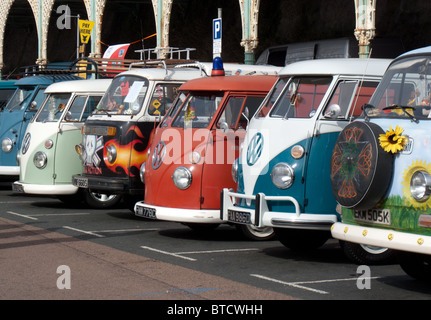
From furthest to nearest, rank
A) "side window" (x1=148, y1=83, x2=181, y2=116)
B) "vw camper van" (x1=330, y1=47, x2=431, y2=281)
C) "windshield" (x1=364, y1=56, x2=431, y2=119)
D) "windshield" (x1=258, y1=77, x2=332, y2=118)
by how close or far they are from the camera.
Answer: "side window" (x1=148, y1=83, x2=181, y2=116), "windshield" (x1=258, y1=77, x2=332, y2=118), "windshield" (x1=364, y1=56, x2=431, y2=119), "vw camper van" (x1=330, y1=47, x2=431, y2=281)

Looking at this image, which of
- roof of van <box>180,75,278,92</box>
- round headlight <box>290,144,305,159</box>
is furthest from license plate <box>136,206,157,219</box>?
round headlight <box>290,144,305,159</box>

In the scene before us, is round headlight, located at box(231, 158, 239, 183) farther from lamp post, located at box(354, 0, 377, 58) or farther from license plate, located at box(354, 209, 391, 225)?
lamp post, located at box(354, 0, 377, 58)

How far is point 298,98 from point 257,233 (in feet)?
6.68

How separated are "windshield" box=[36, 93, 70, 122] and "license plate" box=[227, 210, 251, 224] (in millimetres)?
6233

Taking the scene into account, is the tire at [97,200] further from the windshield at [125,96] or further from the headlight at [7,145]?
the headlight at [7,145]

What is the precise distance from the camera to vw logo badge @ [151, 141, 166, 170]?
10.7 metres

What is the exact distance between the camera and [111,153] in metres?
12.5

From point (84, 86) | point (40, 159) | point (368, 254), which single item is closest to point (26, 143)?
point (40, 159)

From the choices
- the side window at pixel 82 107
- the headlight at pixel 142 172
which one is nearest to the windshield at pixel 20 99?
the side window at pixel 82 107

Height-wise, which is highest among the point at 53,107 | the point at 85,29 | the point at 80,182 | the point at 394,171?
the point at 85,29

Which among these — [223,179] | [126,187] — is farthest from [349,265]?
[126,187]

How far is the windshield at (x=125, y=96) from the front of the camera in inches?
492

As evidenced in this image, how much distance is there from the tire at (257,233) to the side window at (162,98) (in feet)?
9.12

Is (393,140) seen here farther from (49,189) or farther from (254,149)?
(49,189)
